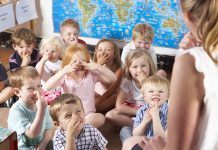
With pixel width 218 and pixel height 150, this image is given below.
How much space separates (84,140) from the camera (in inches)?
69.3

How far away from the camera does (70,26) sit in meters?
2.96

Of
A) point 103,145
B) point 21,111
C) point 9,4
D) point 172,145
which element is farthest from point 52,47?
point 172,145

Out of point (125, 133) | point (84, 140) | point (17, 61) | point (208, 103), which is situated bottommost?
point (125, 133)

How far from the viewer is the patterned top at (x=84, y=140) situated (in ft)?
5.63

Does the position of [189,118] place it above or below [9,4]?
below

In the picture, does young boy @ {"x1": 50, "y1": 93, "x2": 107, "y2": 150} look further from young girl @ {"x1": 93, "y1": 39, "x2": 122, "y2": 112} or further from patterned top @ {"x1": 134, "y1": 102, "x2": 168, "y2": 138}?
young girl @ {"x1": 93, "y1": 39, "x2": 122, "y2": 112}

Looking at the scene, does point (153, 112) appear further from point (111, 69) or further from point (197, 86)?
point (197, 86)

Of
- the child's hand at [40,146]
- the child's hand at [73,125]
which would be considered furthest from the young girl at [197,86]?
the child's hand at [40,146]

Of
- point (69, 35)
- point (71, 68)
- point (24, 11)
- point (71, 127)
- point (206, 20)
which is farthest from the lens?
point (24, 11)

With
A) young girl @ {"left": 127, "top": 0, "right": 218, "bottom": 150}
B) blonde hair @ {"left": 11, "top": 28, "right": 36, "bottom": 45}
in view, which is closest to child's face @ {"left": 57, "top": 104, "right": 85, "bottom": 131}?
young girl @ {"left": 127, "top": 0, "right": 218, "bottom": 150}

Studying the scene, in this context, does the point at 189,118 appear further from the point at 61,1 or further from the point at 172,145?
the point at 61,1

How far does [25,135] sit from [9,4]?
146cm

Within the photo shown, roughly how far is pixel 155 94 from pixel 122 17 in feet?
5.51

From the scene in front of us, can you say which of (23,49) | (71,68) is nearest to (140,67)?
(71,68)
